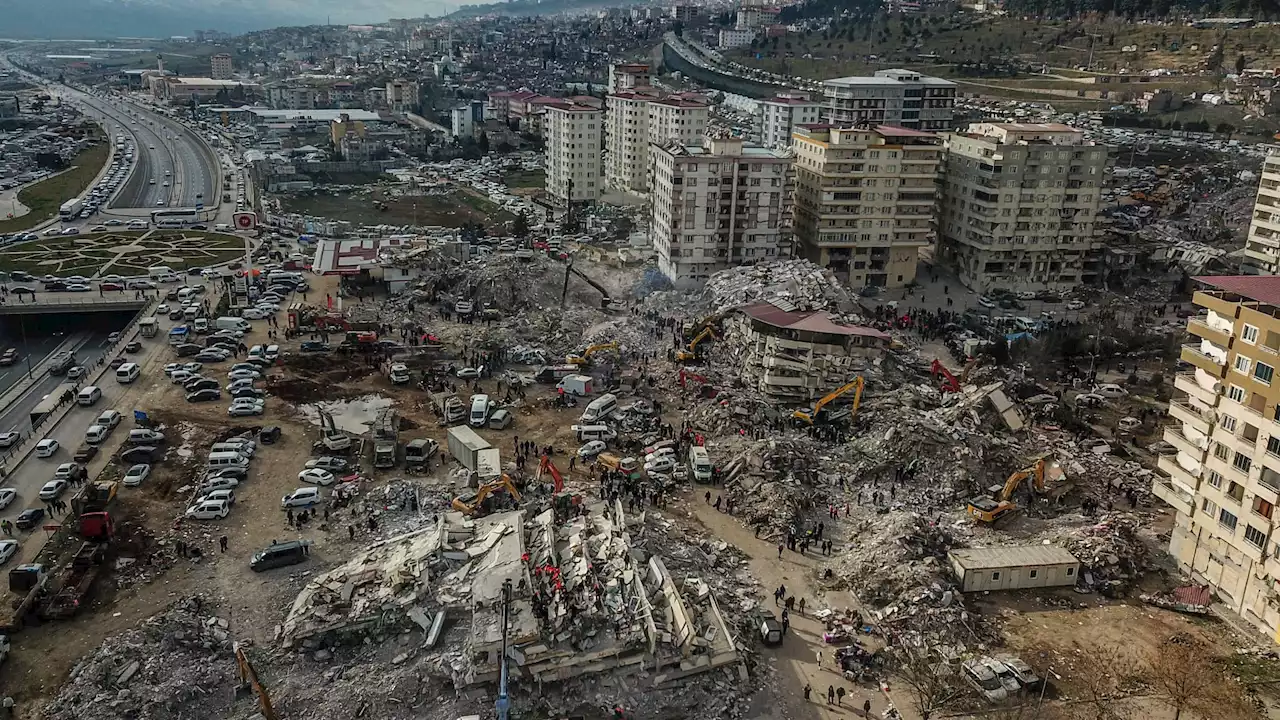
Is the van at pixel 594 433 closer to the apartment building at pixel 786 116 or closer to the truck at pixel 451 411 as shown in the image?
the truck at pixel 451 411

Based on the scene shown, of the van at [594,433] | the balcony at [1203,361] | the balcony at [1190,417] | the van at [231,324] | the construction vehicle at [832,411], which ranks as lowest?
the van at [594,433]

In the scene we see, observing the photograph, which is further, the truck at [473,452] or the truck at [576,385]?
the truck at [576,385]

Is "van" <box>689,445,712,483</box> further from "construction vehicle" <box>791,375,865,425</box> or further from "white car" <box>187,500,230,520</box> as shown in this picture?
"white car" <box>187,500,230,520</box>

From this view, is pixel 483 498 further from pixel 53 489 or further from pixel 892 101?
pixel 892 101

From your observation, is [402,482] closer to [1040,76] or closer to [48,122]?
[1040,76]

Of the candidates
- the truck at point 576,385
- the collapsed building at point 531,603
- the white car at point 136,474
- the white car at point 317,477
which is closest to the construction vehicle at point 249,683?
the collapsed building at point 531,603

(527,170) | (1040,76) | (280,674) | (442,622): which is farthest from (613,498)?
(1040,76)

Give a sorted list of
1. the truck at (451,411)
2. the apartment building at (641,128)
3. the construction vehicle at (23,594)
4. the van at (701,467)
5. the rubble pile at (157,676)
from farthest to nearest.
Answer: the apartment building at (641,128) → the truck at (451,411) → the van at (701,467) → the construction vehicle at (23,594) → the rubble pile at (157,676)
